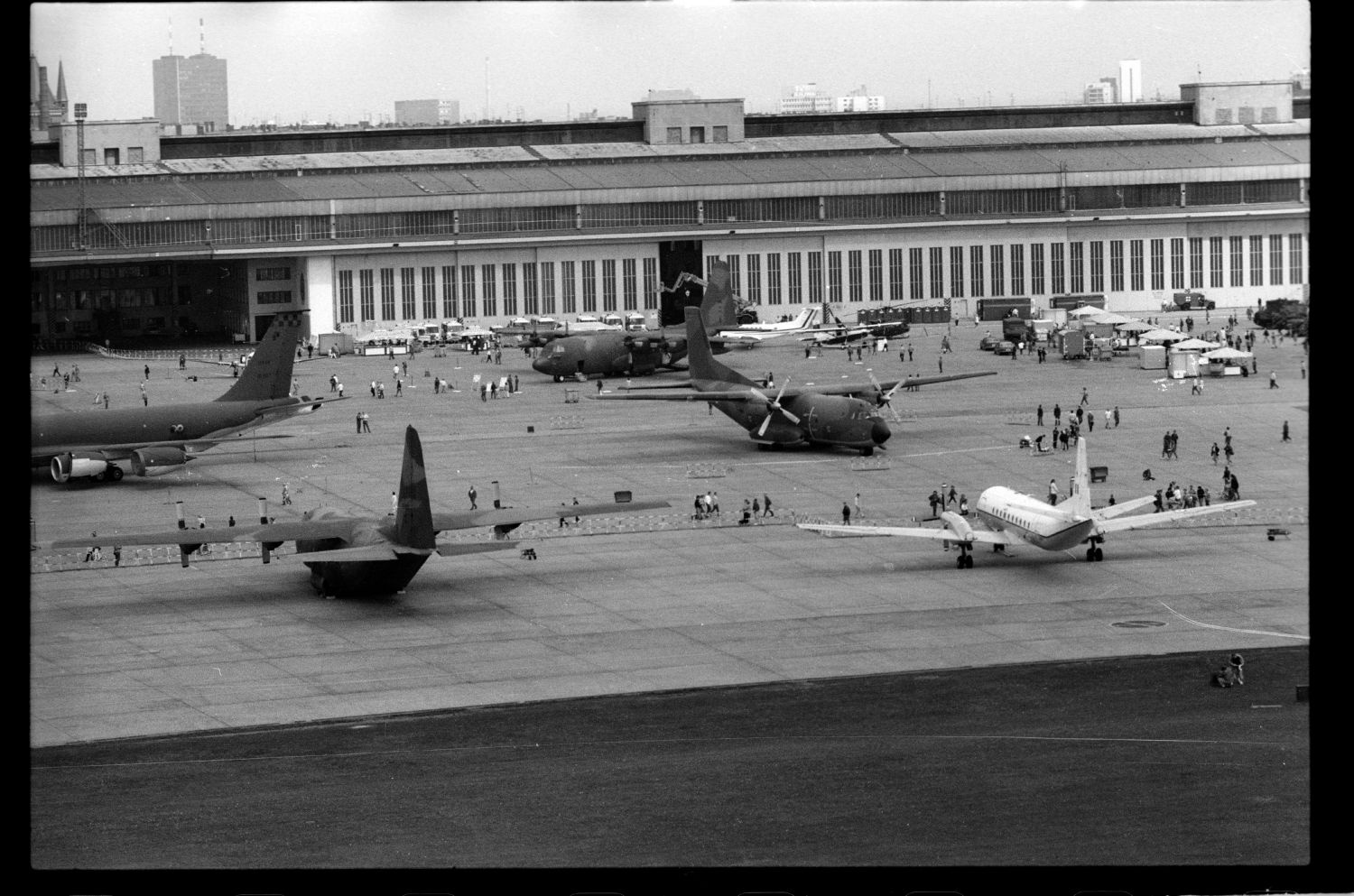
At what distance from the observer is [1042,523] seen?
224 feet

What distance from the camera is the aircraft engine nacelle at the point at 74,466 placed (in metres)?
91.5

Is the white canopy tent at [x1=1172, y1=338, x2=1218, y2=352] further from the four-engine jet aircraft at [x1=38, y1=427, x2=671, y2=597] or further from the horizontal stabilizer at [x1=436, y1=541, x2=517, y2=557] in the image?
the horizontal stabilizer at [x1=436, y1=541, x2=517, y2=557]

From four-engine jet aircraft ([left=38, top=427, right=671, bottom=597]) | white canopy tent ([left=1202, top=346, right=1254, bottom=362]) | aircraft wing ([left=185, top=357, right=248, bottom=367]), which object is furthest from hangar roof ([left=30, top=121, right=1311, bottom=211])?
four-engine jet aircraft ([left=38, top=427, right=671, bottom=597])

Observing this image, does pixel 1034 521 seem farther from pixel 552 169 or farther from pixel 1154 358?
pixel 552 169

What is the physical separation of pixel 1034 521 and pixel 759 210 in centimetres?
12503

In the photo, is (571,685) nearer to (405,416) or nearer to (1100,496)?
(1100,496)

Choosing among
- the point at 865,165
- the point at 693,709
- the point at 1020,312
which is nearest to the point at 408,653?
the point at 693,709

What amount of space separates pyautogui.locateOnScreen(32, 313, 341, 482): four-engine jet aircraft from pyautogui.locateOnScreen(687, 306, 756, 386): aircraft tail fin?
2333 centimetres

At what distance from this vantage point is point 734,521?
263 feet

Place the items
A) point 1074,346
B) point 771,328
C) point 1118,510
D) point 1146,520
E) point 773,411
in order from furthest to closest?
point 771,328 → point 1074,346 → point 773,411 → point 1118,510 → point 1146,520

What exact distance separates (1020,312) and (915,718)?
5194 inches

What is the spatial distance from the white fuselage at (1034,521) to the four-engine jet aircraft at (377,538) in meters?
13.2

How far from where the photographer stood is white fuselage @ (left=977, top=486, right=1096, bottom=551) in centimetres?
6712

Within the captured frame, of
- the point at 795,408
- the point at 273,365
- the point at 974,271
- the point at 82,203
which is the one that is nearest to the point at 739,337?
the point at 974,271
